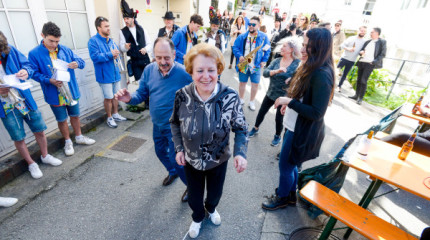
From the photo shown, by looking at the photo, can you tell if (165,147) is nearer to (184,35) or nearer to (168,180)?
(168,180)

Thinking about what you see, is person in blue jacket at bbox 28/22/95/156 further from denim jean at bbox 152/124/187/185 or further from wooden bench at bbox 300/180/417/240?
wooden bench at bbox 300/180/417/240

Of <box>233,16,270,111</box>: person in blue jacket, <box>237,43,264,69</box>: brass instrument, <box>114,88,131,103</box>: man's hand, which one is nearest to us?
<box>114,88,131,103</box>: man's hand

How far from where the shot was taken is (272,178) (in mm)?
3346

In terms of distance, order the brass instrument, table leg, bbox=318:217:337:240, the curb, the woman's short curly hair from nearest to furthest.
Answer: the woman's short curly hair, table leg, bbox=318:217:337:240, the curb, the brass instrument

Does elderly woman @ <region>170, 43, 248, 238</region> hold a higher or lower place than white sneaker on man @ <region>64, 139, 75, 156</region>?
higher

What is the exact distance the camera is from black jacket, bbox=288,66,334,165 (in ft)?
6.40

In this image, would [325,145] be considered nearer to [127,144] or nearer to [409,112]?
[409,112]

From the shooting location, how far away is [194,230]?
2340mm

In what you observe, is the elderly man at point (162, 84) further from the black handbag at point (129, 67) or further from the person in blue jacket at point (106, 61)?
the black handbag at point (129, 67)

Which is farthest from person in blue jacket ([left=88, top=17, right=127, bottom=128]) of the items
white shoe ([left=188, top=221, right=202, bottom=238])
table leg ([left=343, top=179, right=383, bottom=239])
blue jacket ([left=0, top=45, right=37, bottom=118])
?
table leg ([left=343, top=179, right=383, bottom=239])

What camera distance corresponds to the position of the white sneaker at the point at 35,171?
9.93 feet

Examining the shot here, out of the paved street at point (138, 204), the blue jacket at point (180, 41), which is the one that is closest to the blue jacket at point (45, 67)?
the paved street at point (138, 204)

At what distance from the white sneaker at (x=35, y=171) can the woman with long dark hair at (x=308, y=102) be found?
11.0 ft

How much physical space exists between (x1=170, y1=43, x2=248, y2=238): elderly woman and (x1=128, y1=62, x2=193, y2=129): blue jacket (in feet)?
1.84
